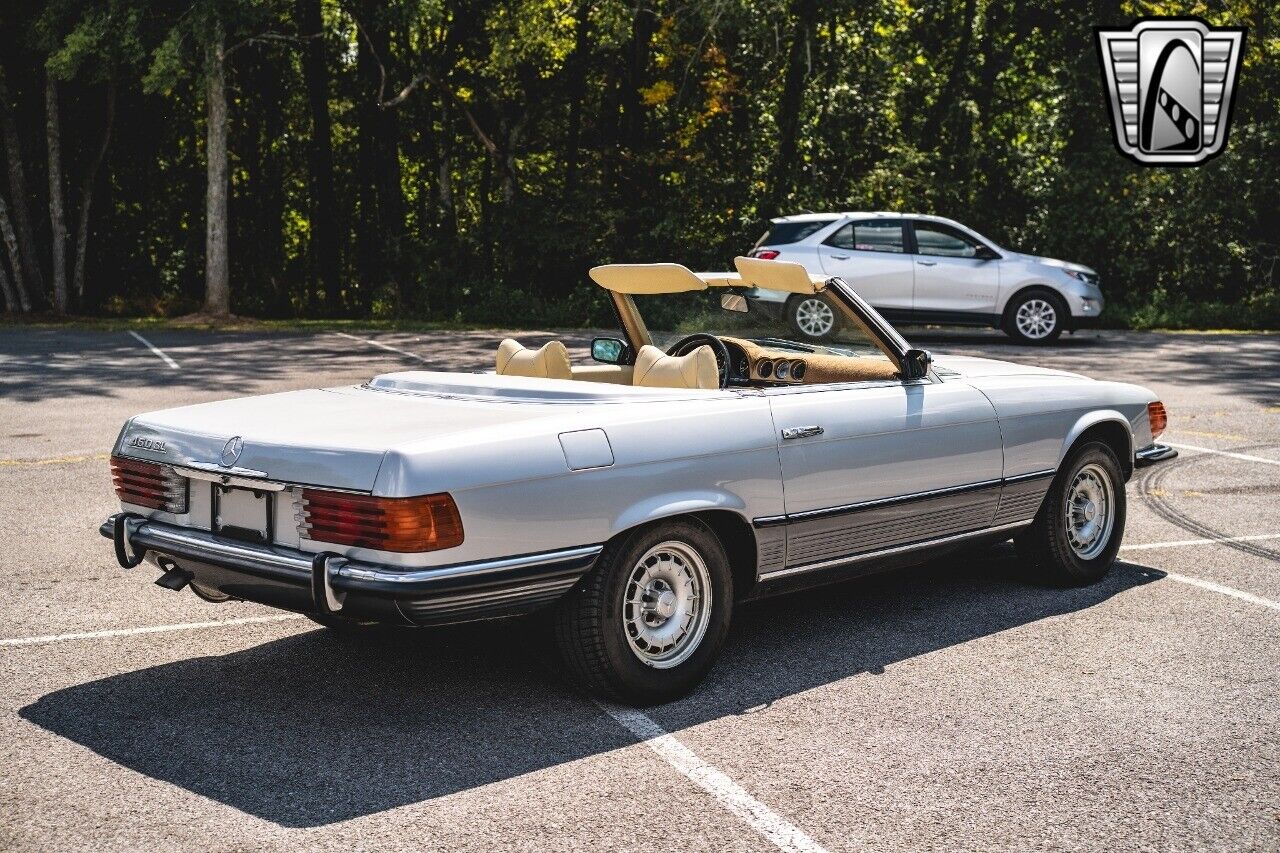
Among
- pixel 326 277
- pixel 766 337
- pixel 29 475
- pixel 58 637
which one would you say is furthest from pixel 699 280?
pixel 326 277

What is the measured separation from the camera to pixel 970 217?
25.4m

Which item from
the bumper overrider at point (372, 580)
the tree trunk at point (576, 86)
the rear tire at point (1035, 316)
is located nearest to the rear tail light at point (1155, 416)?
the bumper overrider at point (372, 580)

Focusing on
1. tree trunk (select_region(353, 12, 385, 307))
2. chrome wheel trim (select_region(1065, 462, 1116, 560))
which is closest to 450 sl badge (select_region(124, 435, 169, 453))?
chrome wheel trim (select_region(1065, 462, 1116, 560))

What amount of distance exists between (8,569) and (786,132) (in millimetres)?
21201

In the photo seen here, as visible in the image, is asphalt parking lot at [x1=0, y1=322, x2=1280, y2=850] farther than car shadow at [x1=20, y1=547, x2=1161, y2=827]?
No

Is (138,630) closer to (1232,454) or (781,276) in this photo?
(781,276)

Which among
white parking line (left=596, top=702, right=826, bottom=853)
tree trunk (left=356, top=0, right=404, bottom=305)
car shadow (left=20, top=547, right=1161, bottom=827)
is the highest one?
tree trunk (left=356, top=0, right=404, bottom=305)

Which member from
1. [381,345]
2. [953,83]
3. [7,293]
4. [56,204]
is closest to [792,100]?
[953,83]

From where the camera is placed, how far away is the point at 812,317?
5.47 m

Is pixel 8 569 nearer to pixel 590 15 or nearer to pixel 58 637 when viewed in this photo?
pixel 58 637

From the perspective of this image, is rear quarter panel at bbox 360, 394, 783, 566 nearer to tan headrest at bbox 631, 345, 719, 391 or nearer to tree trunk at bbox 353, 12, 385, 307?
tan headrest at bbox 631, 345, 719, 391

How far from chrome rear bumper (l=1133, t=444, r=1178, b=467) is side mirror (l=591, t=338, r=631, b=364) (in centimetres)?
253

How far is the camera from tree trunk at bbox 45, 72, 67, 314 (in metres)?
26.3

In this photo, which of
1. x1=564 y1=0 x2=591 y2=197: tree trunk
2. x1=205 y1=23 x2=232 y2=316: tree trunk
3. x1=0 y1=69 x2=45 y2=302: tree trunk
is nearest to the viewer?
x1=205 y1=23 x2=232 y2=316: tree trunk
